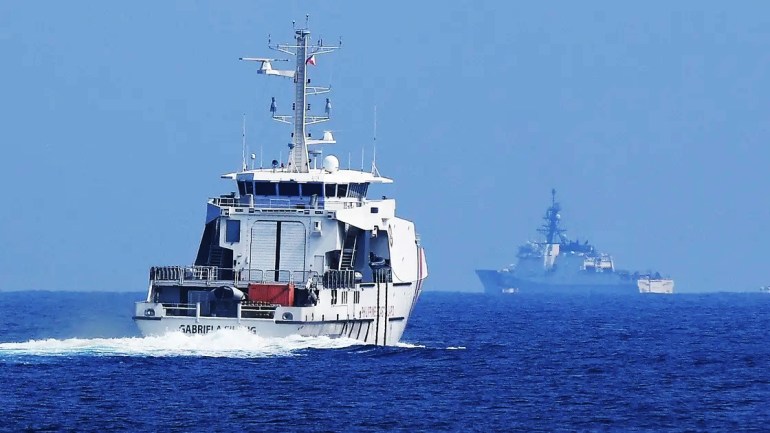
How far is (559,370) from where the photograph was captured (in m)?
47.8

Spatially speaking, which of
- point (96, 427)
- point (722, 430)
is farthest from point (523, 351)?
point (96, 427)

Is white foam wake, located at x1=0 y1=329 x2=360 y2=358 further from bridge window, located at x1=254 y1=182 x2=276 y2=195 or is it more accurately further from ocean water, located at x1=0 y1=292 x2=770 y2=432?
bridge window, located at x1=254 y1=182 x2=276 y2=195

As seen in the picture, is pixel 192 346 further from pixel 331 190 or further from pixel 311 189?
pixel 331 190

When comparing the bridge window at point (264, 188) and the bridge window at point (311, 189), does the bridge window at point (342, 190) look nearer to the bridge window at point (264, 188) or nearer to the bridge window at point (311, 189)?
the bridge window at point (311, 189)

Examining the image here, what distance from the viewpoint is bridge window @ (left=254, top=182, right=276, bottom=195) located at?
51188 millimetres

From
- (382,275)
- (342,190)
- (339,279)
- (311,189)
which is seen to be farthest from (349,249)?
(339,279)

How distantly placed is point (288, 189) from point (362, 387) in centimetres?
1213

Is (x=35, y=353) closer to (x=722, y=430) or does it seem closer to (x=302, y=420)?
(x=302, y=420)

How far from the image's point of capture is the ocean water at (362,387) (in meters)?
35.1

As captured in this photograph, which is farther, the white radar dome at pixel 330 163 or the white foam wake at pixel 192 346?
the white radar dome at pixel 330 163

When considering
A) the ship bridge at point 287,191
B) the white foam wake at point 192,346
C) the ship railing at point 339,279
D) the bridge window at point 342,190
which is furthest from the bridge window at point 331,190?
the white foam wake at point 192,346

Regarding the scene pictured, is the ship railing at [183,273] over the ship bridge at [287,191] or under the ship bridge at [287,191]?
under

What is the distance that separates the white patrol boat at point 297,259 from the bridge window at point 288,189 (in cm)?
3

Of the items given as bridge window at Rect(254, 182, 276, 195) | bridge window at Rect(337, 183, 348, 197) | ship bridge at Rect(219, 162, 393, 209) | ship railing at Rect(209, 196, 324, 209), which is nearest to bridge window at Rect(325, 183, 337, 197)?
ship bridge at Rect(219, 162, 393, 209)
